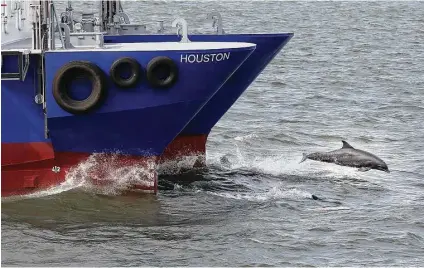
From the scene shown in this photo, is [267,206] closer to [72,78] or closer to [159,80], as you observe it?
[159,80]

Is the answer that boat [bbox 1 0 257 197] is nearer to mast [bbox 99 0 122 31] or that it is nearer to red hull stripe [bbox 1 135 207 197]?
red hull stripe [bbox 1 135 207 197]

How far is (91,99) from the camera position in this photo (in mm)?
17594

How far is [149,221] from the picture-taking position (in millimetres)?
17125

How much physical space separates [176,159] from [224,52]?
345 centimetres

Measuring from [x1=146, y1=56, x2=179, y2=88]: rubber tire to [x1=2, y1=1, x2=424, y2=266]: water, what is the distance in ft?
6.61

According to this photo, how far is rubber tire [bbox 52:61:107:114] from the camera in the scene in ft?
57.0

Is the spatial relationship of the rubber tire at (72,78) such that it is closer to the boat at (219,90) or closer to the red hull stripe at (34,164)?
the red hull stripe at (34,164)

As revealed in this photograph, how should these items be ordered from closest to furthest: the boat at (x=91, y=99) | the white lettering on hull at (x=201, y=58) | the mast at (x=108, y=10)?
the boat at (x=91, y=99)
the white lettering on hull at (x=201, y=58)
the mast at (x=108, y=10)

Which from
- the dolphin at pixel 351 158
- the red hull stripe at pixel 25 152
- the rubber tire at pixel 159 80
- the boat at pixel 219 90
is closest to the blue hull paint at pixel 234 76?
the boat at pixel 219 90

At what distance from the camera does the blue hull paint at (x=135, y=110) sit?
17.6m

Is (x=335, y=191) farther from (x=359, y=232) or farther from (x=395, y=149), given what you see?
(x=395, y=149)

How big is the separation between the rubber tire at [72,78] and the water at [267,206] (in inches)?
63.8

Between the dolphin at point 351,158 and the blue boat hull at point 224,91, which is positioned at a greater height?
the blue boat hull at point 224,91

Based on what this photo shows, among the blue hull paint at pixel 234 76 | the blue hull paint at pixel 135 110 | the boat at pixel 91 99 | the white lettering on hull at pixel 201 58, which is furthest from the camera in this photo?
the blue hull paint at pixel 234 76
